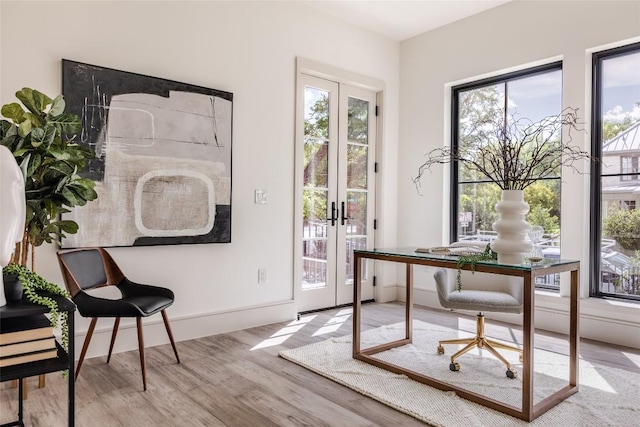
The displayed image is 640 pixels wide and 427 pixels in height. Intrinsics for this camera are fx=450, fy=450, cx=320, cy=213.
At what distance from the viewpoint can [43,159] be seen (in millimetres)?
1578

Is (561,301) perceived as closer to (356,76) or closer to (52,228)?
(356,76)

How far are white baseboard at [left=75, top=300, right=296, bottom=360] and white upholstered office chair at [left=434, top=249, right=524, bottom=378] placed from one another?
4.69 feet

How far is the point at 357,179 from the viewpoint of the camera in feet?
15.1

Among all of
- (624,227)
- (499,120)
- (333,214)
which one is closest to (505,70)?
(499,120)

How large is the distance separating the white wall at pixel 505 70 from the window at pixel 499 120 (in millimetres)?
118

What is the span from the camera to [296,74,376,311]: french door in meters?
4.14

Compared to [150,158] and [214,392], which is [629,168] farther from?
[150,158]

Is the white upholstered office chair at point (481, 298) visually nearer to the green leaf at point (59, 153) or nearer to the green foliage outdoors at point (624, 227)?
the green foliage outdoors at point (624, 227)

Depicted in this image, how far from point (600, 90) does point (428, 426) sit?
116 inches

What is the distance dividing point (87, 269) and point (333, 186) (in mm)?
2316

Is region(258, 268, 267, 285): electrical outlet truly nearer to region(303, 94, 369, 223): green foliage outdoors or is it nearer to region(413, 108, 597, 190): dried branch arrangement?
region(303, 94, 369, 223): green foliage outdoors

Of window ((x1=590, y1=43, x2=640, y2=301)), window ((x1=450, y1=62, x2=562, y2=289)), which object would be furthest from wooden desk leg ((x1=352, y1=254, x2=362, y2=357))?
window ((x1=590, y1=43, x2=640, y2=301))

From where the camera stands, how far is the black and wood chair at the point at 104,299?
2377mm

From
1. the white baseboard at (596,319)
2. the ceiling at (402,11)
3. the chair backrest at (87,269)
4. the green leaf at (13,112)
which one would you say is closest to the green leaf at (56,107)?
the green leaf at (13,112)
